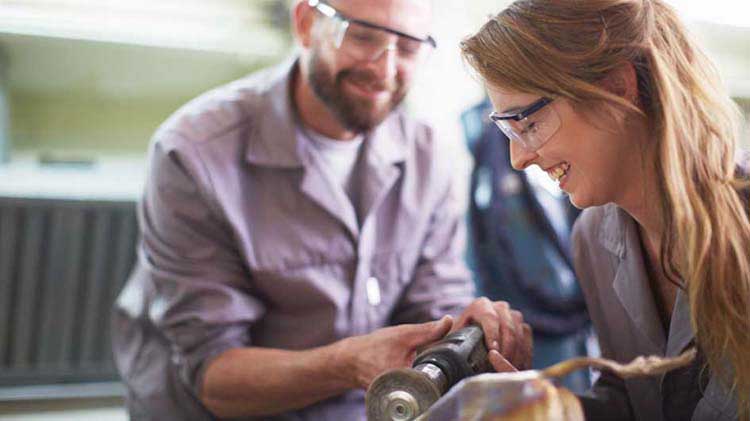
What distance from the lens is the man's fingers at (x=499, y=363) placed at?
1168 mm

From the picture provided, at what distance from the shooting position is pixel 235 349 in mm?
1597

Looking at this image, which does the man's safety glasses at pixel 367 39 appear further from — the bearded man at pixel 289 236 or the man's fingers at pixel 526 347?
the man's fingers at pixel 526 347

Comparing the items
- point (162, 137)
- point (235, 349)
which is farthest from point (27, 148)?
point (235, 349)

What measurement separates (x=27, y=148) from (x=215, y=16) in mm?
859

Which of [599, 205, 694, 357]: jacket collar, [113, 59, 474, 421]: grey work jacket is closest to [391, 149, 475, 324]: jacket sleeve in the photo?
[113, 59, 474, 421]: grey work jacket

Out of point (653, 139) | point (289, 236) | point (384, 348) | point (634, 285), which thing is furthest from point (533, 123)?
point (289, 236)

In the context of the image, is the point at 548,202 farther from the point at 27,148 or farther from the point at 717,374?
the point at 27,148

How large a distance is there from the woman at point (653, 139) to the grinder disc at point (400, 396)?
34 cm

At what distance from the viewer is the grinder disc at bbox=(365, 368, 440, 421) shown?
95cm

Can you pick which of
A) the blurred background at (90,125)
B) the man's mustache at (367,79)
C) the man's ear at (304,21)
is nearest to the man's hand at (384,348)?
the man's mustache at (367,79)

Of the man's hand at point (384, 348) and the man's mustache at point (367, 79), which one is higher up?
the man's mustache at point (367, 79)

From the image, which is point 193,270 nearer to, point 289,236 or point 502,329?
point 289,236

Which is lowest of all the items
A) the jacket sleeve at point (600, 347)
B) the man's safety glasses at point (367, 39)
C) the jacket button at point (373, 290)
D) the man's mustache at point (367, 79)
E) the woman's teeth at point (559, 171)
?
the jacket button at point (373, 290)

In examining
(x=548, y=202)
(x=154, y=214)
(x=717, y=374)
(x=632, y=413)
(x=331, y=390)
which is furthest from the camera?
(x=548, y=202)
